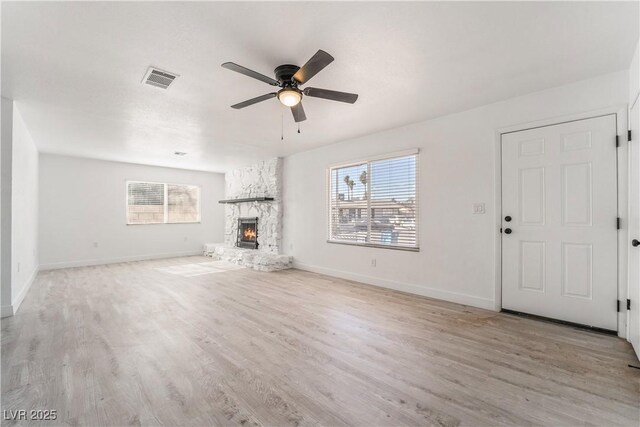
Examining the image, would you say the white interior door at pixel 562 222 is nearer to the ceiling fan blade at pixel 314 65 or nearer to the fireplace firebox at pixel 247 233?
the ceiling fan blade at pixel 314 65

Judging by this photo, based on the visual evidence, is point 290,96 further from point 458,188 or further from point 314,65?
point 458,188

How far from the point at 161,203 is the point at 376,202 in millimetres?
6228

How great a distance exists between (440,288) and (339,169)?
2.73 metres

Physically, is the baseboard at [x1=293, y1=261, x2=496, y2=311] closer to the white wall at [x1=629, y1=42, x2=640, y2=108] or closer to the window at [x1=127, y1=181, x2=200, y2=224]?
the white wall at [x1=629, y1=42, x2=640, y2=108]

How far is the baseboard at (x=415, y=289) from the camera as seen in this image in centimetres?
349

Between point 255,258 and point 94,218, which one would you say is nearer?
point 255,258

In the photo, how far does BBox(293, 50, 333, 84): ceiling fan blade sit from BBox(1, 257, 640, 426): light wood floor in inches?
90.0

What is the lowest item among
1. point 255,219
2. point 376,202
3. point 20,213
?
point 255,219

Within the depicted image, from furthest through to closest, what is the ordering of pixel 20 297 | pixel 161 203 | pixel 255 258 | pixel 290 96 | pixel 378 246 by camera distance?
pixel 161 203 < pixel 255 258 < pixel 378 246 < pixel 20 297 < pixel 290 96

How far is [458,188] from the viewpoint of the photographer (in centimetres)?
372

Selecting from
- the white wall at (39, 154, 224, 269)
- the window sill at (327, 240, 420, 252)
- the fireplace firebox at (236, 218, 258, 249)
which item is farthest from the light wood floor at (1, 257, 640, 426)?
the fireplace firebox at (236, 218, 258, 249)

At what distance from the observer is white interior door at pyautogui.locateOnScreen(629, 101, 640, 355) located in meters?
2.32

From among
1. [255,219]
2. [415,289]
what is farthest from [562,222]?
[255,219]

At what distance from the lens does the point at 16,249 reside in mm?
3561
